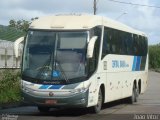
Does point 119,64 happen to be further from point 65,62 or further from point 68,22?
point 65,62

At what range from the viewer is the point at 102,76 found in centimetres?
1872

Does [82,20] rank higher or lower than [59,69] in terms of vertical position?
higher

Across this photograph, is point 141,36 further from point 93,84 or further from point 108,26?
point 93,84

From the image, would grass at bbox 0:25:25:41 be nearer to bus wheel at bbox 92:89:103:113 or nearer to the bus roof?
the bus roof

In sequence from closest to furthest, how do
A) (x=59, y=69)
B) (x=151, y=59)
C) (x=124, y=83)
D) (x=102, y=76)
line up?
(x=59, y=69) → (x=102, y=76) → (x=124, y=83) → (x=151, y=59)

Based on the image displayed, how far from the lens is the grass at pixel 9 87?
23.6 m

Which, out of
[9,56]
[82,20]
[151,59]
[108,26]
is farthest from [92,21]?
[151,59]

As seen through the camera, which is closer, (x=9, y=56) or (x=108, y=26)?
(x=108, y=26)

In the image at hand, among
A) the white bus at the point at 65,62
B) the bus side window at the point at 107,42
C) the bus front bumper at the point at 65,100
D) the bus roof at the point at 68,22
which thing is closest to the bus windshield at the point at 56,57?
the white bus at the point at 65,62

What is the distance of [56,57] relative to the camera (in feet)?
56.3

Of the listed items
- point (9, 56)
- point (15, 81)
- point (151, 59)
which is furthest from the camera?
point (151, 59)

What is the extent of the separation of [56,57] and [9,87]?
25.3 feet

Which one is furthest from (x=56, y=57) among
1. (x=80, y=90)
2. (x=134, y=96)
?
(x=134, y=96)

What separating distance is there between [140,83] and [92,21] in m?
8.38
